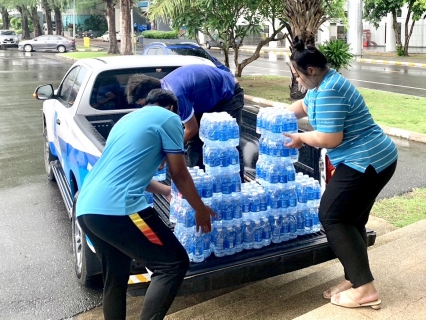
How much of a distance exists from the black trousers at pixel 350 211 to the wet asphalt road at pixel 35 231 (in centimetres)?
198

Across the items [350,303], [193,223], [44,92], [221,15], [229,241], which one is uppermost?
[221,15]

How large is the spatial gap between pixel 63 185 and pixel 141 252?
10.4 ft

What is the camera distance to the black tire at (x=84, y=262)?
4.16 m

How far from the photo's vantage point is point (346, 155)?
3457 millimetres

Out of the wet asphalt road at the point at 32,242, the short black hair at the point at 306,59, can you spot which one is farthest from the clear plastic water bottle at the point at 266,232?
the wet asphalt road at the point at 32,242

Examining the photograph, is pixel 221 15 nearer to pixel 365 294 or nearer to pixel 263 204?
pixel 263 204

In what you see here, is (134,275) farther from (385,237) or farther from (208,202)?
(385,237)

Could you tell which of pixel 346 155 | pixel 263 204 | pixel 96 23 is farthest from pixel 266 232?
pixel 96 23

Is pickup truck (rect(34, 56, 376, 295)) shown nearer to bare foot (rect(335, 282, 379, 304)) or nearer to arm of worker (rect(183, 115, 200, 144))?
bare foot (rect(335, 282, 379, 304))

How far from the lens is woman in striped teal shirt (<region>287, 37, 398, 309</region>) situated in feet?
11.0

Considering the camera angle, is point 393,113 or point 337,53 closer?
point 393,113

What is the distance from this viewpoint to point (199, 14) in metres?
17.7

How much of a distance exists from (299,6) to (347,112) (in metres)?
10.3

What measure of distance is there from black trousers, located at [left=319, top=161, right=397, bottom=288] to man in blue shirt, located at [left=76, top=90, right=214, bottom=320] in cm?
96
